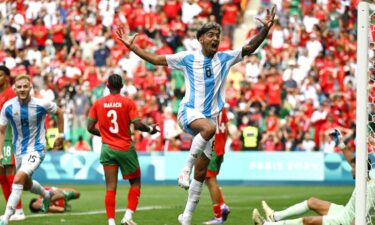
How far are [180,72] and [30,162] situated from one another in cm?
1903

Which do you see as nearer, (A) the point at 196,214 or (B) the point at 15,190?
(B) the point at 15,190

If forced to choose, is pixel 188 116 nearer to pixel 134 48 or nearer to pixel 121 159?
pixel 134 48

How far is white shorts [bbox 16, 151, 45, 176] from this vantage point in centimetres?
1580

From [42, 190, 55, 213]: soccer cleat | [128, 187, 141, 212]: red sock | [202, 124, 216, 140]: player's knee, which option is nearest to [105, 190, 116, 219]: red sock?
[128, 187, 141, 212]: red sock

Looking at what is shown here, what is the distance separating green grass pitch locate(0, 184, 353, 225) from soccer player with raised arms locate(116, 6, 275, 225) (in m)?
2.94

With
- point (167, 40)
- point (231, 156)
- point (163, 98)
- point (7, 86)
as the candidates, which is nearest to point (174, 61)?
point (7, 86)

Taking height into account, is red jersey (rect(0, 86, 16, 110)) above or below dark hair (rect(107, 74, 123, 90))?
below

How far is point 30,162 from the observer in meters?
16.0

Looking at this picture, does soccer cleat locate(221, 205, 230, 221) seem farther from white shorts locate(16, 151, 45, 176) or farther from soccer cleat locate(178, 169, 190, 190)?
soccer cleat locate(178, 169, 190, 190)

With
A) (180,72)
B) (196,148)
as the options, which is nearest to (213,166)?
(196,148)

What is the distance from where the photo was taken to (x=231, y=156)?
3092 cm

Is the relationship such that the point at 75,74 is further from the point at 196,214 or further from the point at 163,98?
the point at 196,214

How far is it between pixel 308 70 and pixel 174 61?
1971 centimetres

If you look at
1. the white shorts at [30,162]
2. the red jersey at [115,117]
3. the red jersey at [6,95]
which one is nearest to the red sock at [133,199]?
the red jersey at [115,117]
